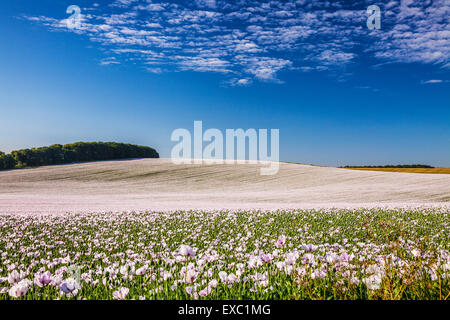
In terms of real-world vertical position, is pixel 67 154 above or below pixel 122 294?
above

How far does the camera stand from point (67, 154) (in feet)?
208

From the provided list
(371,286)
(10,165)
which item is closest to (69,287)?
(371,286)

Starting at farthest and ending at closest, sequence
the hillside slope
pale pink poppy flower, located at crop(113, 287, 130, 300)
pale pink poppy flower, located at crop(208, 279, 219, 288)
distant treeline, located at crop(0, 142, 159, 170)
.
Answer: distant treeline, located at crop(0, 142, 159, 170) < the hillside slope < pale pink poppy flower, located at crop(208, 279, 219, 288) < pale pink poppy flower, located at crop(113, 287, 130, 300)

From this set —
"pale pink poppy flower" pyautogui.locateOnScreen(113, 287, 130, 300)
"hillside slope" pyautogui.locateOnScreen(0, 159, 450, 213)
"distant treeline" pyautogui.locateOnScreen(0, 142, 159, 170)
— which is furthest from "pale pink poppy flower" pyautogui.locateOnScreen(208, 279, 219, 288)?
"distant treeline" pyautogui.locateOnScreen(0, 142, 159, 170)

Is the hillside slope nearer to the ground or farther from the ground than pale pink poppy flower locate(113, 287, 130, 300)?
nearer to the ground

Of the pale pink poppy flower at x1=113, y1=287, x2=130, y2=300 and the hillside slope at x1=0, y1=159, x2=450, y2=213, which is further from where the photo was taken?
the hillside slope at x1=0, y1=159, x2=450, y2=213

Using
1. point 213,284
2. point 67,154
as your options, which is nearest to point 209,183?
point 213,284

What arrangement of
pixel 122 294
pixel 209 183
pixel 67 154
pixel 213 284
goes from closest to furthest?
1. pixel 122 294
2. pixel 213 284
3. pixel 209 183
4. pixel 67 154

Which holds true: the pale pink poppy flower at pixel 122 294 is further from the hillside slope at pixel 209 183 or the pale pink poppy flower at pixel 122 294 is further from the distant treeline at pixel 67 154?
the distant treeline at pixel 67 154

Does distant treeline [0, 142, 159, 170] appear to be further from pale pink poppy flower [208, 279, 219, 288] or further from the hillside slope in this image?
pale pink poppy flower [208, 279, 219, 288]

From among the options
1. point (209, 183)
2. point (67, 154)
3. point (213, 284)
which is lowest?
point (209, 183)

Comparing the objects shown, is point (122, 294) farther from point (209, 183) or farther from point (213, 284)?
point (209, 183)

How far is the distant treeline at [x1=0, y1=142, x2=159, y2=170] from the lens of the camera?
185 ft
